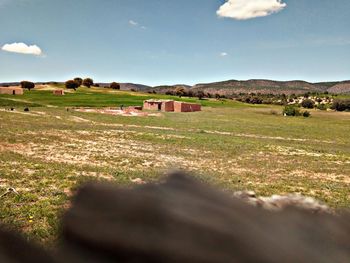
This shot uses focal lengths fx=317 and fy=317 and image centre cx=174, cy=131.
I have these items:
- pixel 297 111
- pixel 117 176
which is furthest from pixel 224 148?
pixel 297 111

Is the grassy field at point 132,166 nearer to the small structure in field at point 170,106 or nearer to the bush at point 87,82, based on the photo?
the small structure in field at point 170,106

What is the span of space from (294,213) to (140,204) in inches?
79.6

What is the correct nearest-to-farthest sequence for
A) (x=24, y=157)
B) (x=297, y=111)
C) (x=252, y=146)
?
(x=24, y=157), (x=252, y=146), (x=297, y=111)

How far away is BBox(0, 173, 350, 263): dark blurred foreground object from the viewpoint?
8.82 feet

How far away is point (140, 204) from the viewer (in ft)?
10.4

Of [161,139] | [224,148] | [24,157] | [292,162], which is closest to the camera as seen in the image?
[24,157]

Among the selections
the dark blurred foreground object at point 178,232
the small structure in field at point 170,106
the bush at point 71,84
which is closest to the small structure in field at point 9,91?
the bush at point 71,84

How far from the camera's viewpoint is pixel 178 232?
284 centimetres

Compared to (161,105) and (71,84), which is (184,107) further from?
(71,84)

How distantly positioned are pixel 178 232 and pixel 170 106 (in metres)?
65.9

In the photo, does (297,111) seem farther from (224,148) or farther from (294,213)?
(294,213)

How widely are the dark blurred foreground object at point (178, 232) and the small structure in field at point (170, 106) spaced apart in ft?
210

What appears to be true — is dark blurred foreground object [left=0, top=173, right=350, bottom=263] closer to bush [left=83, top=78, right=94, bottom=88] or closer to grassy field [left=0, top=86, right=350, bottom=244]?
grassy field [left=0, top=86, right=350, bottom=244]

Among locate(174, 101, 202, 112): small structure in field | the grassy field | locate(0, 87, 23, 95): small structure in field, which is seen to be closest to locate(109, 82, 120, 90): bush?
locate(0, 87, 23, 95): small structure in field
